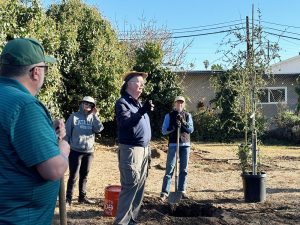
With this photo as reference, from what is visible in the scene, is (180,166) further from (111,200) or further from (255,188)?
(111,200)

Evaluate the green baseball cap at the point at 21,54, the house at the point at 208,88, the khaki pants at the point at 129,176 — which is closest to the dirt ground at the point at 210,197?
the khaki pants at the point at 129,176

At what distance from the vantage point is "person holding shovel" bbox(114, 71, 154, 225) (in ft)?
19.3

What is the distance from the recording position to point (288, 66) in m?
38.6

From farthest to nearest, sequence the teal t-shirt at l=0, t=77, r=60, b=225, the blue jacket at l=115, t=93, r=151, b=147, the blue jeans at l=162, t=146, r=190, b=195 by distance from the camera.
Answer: the blue jeans at l=162, t=146, r=190, b=195, the blue jacket at l=115, t=93, r=151, b=147, the teal t-shirt at l=0, t=77, r=60, b=225

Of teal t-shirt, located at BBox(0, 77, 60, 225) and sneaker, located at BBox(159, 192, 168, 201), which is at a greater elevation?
teal t-shirt, located at BBox(0, 77, 60, 225)

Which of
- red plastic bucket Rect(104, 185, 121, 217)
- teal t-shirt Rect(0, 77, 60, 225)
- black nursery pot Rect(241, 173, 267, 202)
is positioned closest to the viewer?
teal t-shirt Rect(0, 77, 60, 225)

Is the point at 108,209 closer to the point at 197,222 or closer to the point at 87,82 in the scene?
the point at 197,222

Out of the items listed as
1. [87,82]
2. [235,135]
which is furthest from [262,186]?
[235,135]

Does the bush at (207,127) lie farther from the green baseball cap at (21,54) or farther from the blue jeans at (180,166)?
the green baseball cap at (21,54)

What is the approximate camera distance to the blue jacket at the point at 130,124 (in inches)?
230

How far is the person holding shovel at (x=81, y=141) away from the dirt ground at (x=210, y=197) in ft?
1.16

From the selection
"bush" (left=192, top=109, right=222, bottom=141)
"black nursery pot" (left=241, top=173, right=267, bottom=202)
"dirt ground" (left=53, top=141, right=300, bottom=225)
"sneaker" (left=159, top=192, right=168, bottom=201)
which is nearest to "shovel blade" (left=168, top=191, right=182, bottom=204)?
"dirt ground" (left=53, top=141, right=300, bottom=225)

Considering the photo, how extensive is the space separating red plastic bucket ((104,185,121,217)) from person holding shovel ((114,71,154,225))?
2.53 ft

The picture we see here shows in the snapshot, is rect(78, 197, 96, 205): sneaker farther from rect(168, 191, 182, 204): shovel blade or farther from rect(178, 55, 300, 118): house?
rect(178, 55, 300, 118): house
